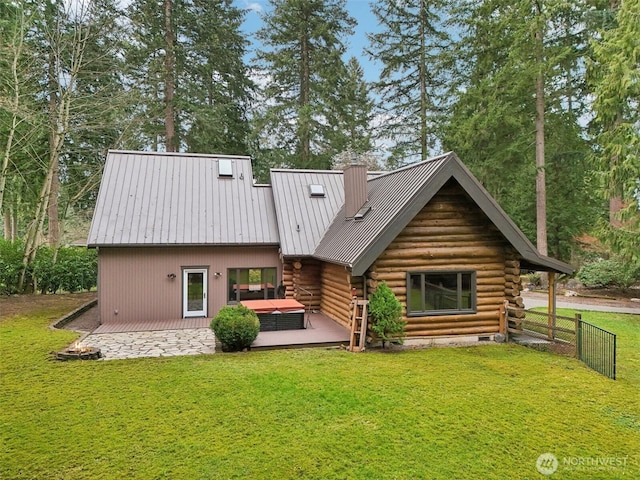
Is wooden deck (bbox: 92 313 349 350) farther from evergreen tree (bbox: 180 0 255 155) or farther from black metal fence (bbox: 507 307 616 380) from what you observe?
evergreen tree (bbox: 180 0 255 155)

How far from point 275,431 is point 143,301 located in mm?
8638

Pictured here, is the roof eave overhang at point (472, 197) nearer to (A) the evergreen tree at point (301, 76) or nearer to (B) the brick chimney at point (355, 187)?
(B) the brick chimney at point (355, 187)

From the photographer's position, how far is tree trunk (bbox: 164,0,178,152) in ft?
69.5

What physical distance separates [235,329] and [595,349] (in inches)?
304

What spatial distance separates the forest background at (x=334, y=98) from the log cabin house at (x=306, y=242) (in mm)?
4836

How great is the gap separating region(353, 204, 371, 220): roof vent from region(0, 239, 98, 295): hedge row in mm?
12499

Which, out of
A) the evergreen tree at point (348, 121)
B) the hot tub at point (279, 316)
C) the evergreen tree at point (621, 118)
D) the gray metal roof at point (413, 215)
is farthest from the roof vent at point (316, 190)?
the evergreen tree at point (621, 118)

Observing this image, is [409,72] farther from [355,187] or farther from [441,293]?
[441,293]

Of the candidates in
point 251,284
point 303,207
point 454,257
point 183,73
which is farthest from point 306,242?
point 183,73

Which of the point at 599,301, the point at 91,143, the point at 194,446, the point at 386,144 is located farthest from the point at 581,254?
the point at 91,143

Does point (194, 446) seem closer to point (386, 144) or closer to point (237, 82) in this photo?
point (386, 144)

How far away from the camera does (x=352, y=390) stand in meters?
6.65

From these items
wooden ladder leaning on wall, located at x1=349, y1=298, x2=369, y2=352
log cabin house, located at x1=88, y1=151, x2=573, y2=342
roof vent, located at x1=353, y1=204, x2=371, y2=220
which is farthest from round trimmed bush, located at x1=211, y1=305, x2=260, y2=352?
roof vent, located at x1=353, y1=204, x2=371, y2=220

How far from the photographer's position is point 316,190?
50.2 ft
